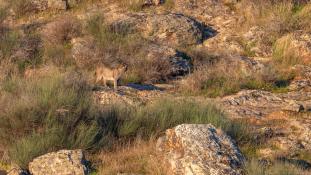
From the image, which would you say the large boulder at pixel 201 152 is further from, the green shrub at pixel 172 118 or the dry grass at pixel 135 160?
the green shrub at pixel 172 118

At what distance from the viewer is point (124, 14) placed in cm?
1777

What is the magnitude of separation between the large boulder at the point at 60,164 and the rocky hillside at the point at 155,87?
2cm

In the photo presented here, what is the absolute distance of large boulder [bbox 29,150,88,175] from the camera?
687 centimetres

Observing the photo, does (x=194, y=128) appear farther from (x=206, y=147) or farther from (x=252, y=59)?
(x=252, y=59)

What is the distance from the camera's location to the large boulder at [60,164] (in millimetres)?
6871

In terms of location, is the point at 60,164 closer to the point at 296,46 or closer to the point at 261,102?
the point at 261,102

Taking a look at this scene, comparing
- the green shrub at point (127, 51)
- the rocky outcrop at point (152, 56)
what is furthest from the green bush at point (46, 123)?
the rocky outcrop at point (152, 56)

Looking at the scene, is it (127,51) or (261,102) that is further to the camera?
(127,51)

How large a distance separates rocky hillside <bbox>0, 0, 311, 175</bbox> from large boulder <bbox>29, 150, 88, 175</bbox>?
0.02m

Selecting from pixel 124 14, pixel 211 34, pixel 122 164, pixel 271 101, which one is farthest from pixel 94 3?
pixel 122 164

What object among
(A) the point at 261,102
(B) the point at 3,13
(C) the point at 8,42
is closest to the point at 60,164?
(A) the point at 261,102

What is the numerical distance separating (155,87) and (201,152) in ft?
21.7

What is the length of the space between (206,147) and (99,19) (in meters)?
10.9

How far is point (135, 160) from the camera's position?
752 centimetres
